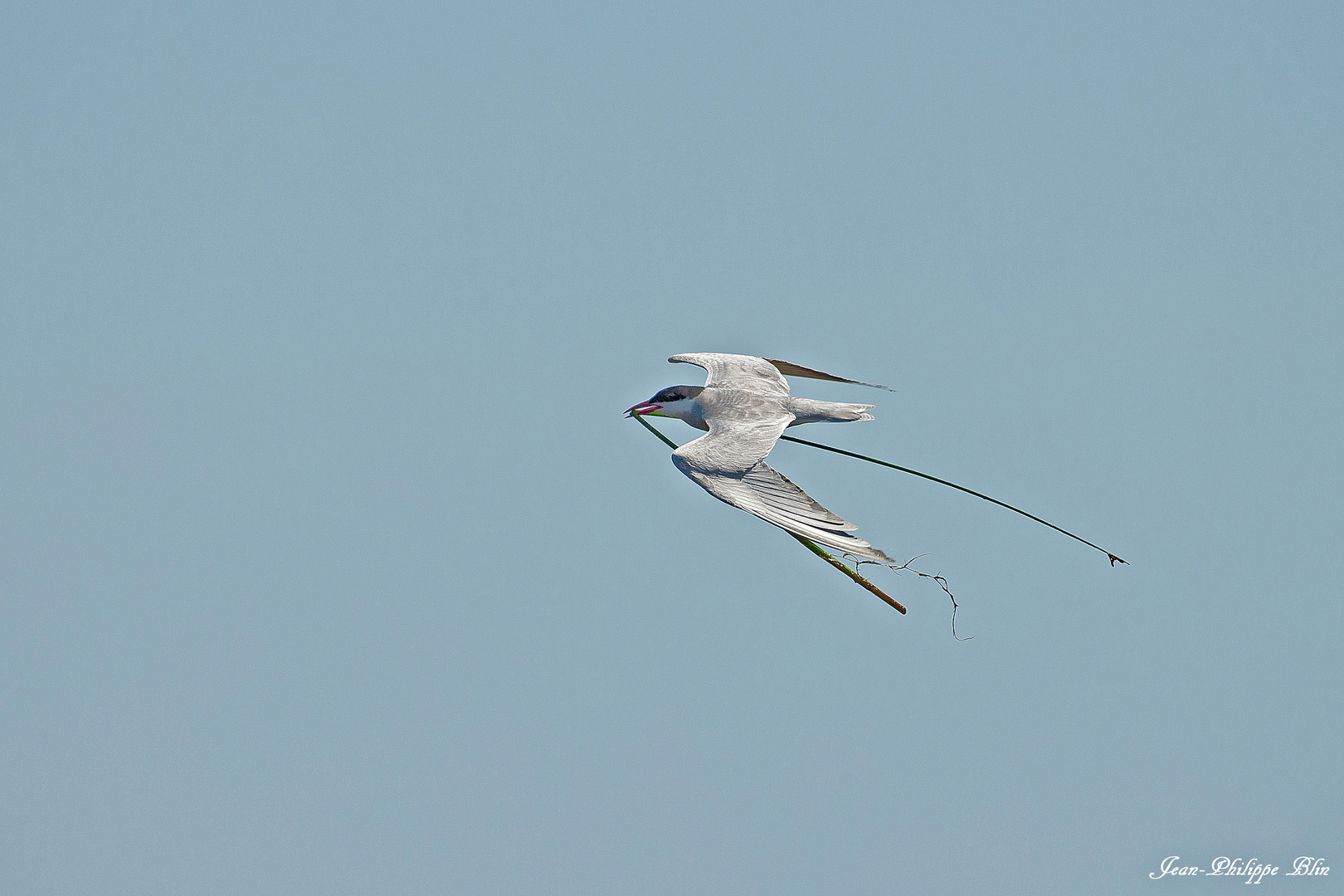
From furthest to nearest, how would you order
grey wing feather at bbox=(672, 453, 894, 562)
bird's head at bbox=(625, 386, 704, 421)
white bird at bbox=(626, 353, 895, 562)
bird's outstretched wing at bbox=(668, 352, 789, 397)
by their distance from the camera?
bird's outstretched wing at bbox=(668, 352, 789, 397) < bird's head at bbox=(625, 386, 704, 421) < white bird at bbox=(626, 353, 895, 562) < grey wing feather at bbox=(672, 453, 894, 562)

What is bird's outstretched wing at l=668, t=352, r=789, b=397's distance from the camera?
16.4 meters

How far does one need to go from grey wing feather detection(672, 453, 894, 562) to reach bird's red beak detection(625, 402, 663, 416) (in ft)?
11.7

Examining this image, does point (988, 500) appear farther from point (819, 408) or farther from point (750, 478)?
point (819, 408)

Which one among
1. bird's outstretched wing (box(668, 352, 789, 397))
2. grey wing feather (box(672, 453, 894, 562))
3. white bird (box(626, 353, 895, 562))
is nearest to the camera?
grey wing feather (box(672, 453, 894, 562))

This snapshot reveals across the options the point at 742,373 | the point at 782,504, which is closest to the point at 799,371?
Result: the point at 742,373

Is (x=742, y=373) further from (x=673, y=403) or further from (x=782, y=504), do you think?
(x=782, y=504)

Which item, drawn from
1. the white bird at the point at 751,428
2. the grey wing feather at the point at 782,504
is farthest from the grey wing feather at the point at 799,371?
the grey wing feather at the point at 782,504

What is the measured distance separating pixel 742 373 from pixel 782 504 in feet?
18.1

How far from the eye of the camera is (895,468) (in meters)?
10.7

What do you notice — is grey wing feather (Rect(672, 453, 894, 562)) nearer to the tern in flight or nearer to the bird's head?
the tern in flight

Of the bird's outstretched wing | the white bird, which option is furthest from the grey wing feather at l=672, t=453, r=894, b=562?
the bird's outstretched wing

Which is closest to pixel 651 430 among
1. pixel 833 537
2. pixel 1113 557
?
pixel 833 537

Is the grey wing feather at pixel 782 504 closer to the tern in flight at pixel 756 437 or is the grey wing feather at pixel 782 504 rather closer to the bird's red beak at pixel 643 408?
the tern in flight at pixel 756 437

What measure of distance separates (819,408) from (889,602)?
540 centimetres
